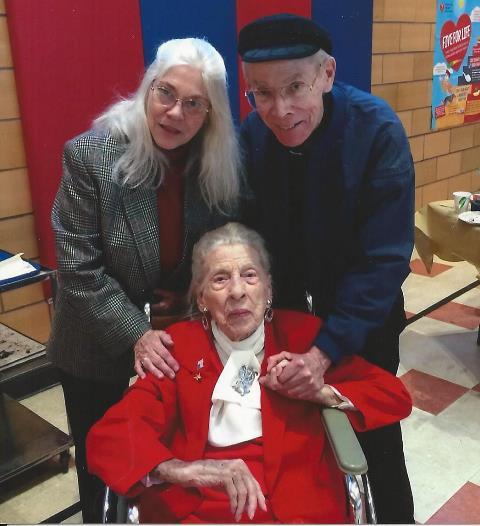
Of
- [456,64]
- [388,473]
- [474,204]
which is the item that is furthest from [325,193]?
[456,64]

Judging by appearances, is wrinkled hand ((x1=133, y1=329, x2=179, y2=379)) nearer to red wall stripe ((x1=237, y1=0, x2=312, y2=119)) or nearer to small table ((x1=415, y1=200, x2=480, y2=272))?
small table ((x1=415, y1=200, x2=480, y2=272))

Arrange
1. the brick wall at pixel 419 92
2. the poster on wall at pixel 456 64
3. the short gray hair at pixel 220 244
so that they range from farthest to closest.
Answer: the poster on wall at pixel 456 64 → the brick wall at pixel 419 92 → the short gray hair at pixel 220 244

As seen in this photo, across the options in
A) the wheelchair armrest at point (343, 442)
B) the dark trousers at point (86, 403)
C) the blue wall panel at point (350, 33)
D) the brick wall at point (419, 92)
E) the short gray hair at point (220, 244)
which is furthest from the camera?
the brick wall at point (419, 92)

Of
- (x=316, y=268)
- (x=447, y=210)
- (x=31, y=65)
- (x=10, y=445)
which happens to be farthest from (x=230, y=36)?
(x=10, y=445)

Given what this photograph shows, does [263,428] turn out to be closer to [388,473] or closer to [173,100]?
[388,473]

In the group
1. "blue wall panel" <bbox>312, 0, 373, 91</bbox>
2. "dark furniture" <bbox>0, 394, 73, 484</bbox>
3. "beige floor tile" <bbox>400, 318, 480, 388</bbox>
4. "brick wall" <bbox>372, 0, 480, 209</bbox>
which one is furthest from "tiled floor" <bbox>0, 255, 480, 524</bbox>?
"brick wall" <bbox>372, 0, 480, 209</bbox>

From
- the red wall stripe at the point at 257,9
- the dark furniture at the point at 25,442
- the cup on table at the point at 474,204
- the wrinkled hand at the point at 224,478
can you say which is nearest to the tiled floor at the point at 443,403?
the cup on table at the point at 474,204

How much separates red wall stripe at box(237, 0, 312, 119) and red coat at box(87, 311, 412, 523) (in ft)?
6.65

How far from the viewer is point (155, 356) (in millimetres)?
1529

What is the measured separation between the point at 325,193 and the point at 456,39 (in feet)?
14.5

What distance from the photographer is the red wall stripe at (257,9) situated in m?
3.23

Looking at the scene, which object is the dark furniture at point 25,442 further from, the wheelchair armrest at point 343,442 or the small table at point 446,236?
the small table at point 446,236

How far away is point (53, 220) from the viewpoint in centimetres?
160

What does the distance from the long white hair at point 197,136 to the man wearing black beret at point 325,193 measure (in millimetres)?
108
